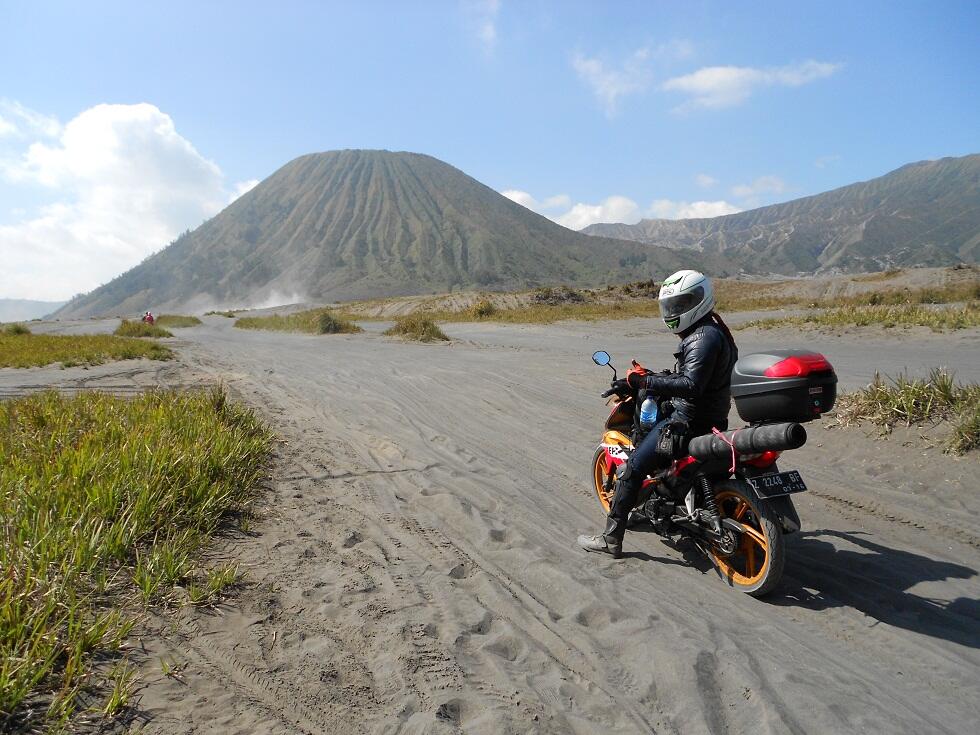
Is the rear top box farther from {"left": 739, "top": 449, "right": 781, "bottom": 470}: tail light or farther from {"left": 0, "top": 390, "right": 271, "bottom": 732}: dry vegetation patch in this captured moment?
{"left": 0, "top": 390, "right": 271, "bottom": 732}: dry vegetation patch

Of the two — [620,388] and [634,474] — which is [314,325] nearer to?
[620,388]

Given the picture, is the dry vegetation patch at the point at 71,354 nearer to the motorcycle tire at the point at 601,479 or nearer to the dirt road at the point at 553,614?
the dirt road at the point at 553,614

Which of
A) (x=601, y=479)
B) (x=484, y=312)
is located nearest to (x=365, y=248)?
(x=484, y=312)

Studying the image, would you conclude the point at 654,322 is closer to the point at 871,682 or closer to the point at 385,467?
the point at 385,467

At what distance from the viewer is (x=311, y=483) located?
561cm

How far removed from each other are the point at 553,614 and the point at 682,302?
2326 mm

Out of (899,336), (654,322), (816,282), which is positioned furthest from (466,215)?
(899,336)

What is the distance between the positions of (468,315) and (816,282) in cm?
Result: 2702

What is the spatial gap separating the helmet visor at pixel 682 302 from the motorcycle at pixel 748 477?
53 cm

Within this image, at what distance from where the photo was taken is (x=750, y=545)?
3.98m

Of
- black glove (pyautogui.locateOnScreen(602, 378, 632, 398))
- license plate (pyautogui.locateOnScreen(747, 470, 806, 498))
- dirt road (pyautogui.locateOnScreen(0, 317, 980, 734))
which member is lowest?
dirt road (pyautogui.locateOnScreen(0, 317, 980, 734))

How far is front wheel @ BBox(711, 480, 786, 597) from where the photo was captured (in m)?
3.52

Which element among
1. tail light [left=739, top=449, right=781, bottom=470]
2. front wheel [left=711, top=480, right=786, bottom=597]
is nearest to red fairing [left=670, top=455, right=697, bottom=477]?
front wheel [left=711, top=480, right=786, bottom=597]

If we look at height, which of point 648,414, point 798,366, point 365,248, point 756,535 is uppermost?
point 365,248
